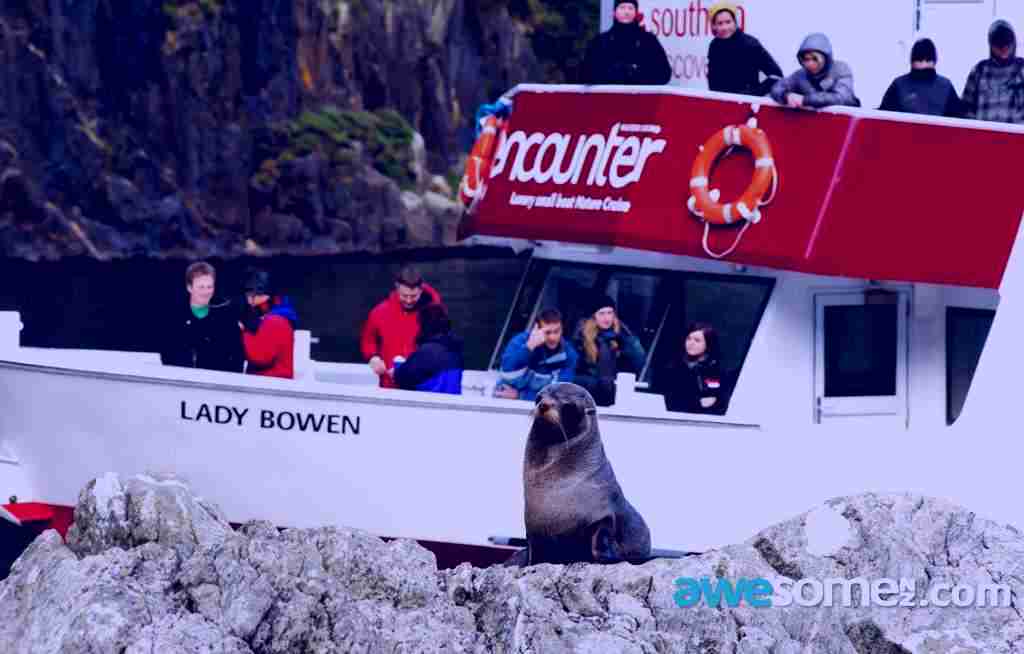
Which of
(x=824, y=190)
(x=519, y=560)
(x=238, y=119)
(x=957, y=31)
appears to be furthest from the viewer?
(x=238, y=119)

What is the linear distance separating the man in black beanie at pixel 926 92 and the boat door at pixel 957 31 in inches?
36.6

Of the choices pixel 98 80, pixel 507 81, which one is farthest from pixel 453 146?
pixel 98 80

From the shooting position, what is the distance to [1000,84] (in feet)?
53.0

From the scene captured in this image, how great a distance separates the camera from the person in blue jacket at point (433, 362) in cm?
1617

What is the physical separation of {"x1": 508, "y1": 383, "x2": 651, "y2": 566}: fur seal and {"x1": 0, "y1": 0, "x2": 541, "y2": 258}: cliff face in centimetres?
5329

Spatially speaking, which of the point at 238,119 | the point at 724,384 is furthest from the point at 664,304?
the point at 238,119


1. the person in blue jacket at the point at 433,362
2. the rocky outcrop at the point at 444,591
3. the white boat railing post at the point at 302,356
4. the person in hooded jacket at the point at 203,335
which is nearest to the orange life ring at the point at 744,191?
the person in blue jacket at the point at 433,362

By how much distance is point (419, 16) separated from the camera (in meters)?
83.9

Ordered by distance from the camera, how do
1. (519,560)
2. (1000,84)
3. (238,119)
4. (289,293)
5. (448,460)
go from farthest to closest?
1. (238,119)
2. (289,293)
3. (1000,84)
4. (448,460)
5. (519,560)

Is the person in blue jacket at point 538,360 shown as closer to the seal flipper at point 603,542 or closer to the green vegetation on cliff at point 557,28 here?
the seal flipper at point 603,542

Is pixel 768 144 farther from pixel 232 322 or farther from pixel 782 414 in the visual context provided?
pixel 232 322

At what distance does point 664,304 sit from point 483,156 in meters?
2.05

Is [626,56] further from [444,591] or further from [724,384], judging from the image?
[444,591]

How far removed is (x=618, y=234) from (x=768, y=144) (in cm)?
137
